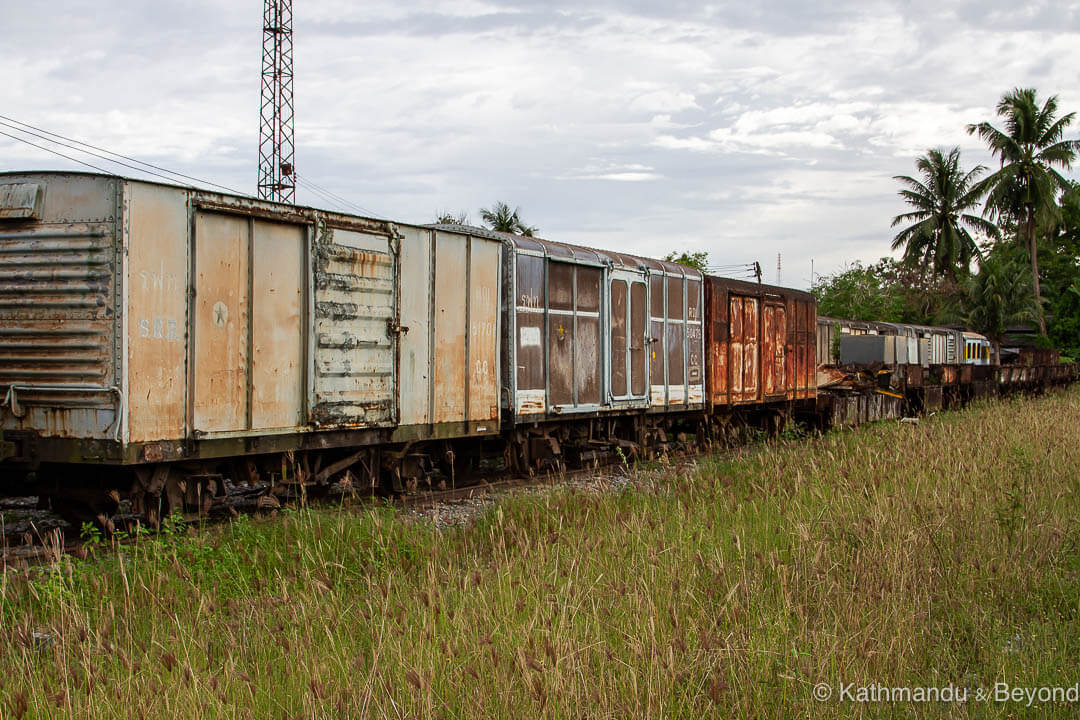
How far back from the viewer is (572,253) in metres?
12.0

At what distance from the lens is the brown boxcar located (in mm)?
15195

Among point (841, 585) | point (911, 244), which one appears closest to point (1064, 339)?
point (911, 244)

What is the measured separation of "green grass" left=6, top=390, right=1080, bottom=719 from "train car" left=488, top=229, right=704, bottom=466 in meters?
4.11

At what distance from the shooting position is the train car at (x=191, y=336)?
22.5 ft

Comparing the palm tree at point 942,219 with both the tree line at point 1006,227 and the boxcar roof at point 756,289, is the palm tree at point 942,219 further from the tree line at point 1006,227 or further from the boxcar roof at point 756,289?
the boxcar roof at point 756,289

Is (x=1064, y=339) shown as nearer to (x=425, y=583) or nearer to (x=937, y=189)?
(x=937, y=189)

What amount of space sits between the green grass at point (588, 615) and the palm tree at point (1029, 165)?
141ft

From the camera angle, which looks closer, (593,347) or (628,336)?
(593,347)

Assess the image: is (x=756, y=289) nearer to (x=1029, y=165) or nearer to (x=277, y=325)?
(x=277, y=325)

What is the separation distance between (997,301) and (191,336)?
47197 mm

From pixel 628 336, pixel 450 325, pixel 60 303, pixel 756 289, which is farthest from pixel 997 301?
pixel 60 303

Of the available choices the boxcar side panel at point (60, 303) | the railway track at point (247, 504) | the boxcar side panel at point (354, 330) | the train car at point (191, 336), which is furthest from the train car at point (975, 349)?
the boxcar side panel at point (60, 303)

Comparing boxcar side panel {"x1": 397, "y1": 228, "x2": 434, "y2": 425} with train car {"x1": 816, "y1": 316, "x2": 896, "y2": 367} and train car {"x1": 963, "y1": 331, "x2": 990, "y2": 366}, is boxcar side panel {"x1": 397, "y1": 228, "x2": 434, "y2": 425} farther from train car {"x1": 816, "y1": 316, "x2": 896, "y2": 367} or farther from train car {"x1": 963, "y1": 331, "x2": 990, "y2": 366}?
train car {"x1": 963, "y1": 331, "x2": 990, "y2": 366}

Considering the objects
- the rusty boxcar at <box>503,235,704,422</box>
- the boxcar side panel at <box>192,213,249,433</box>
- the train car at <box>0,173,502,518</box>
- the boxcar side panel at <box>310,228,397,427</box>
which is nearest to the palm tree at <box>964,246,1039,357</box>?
the rusty boxcar at <box>503,235,704,422</box>
